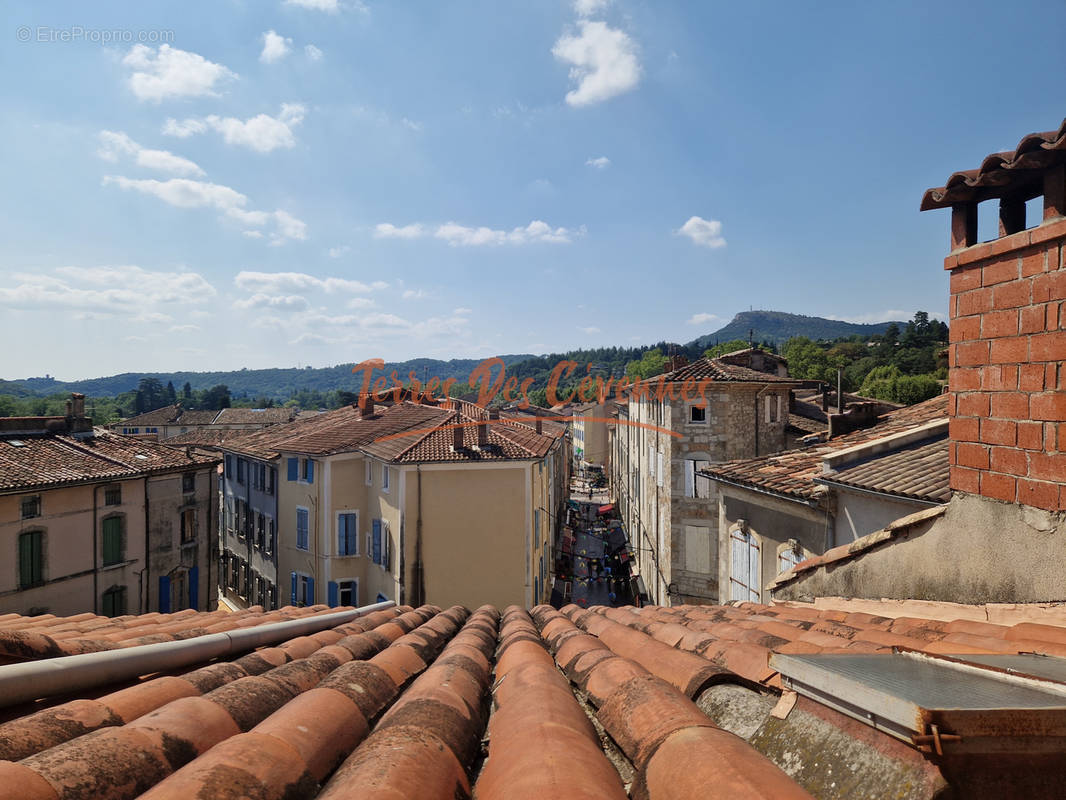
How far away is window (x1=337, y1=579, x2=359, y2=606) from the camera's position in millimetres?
21266

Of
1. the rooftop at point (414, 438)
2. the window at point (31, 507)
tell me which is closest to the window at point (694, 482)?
the rooftop at point (414, 438)

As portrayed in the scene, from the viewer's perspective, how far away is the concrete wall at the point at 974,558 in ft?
13.1

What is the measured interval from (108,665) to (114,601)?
791 inches

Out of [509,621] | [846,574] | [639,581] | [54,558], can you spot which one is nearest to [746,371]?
[639,581]

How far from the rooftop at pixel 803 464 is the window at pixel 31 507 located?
18.8 metres

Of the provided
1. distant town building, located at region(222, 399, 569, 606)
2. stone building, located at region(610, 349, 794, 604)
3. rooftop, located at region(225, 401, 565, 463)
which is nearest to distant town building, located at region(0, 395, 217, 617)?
distant town building, located at region(222, 399, 569, 606)

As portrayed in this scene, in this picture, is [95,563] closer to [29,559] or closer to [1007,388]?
[29,559]

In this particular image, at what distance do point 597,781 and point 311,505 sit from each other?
2194 centimetres

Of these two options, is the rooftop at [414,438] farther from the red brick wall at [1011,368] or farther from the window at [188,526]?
the red brick wall at [1011,368]

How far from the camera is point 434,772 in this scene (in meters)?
2.01

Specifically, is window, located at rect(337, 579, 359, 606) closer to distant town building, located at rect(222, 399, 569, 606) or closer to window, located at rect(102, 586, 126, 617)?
distant town building, located at rect(222, 399, 569, 606)

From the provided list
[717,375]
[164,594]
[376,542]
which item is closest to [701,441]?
[717,375]

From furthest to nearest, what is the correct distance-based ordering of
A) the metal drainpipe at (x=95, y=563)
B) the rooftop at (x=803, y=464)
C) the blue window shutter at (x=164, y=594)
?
the blue window shutter at (x=164, y=594), the metal drainpipe at (x=95, y=563), the rooftop at (x=803, y=464)

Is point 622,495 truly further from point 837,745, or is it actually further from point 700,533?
point 837,745
